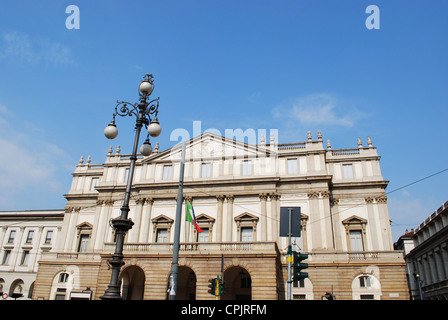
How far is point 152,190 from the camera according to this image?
3678 cm

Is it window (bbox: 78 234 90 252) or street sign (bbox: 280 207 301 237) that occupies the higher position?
window (bbox: 78 234 90 252)

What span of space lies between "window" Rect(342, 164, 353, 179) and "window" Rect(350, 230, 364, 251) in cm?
581

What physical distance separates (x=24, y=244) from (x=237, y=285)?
3442 cm

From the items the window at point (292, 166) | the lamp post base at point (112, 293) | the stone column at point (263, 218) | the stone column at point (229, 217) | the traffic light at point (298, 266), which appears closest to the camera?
the lamp post base at point (112, 293)

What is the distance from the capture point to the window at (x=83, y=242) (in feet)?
125

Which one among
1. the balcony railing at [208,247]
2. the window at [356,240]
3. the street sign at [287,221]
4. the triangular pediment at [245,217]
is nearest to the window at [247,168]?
the triangular pediment at [245,217]

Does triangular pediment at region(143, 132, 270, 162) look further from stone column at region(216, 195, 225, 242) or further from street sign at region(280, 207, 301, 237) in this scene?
street sign at region(280, 207, 301, 237)

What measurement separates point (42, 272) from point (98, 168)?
1346cm

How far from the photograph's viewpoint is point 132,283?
31297mm

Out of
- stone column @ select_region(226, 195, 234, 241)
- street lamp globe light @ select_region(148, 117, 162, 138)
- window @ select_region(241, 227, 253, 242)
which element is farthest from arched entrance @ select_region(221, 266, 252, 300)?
street lamp globe light @ select_region(148, 117, 162, 138)

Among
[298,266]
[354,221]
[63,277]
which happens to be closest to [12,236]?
[63,277]

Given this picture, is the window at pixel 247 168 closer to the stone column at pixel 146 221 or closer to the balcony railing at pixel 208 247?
the balcony railing at pixel 208 247

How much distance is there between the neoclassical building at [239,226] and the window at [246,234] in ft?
0.34

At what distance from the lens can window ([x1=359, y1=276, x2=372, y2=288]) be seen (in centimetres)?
2950
